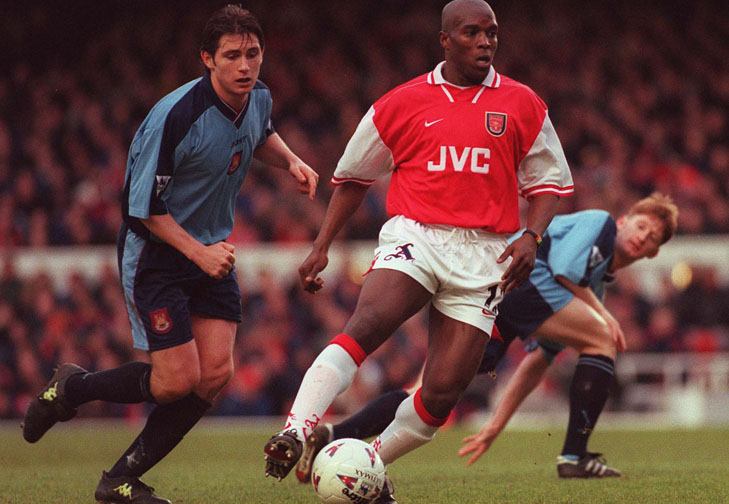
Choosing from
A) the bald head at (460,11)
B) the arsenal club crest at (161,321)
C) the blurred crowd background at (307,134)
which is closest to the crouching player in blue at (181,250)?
the arsenal club crest at (161,321)

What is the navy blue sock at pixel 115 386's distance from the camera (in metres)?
5.40

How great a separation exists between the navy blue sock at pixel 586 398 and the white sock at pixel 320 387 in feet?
8.03

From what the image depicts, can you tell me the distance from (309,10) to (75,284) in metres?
8.64

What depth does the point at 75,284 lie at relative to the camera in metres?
15.4

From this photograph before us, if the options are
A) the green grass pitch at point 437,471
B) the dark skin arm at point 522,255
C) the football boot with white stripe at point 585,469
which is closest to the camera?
the dark skin arm at point 522,255

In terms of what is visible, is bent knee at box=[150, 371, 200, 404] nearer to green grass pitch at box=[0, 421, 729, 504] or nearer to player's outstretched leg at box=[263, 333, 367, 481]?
green grass pitch at box=[0, 421, 729, 504]

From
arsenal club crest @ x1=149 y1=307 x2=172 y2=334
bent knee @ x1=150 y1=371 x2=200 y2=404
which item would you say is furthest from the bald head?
bent knee @ x1=150 y1=371 x2=200 y2=404

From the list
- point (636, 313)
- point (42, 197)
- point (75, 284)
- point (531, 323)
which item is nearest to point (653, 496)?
point (531, 323)

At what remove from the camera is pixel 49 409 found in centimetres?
558

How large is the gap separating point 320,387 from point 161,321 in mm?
1093

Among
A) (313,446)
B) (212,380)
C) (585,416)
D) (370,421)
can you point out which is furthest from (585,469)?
(212,380)

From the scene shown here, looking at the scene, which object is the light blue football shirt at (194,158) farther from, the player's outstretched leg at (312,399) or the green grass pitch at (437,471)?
the green grass pitch at (437,471)

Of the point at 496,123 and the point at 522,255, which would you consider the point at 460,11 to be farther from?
the point at 522,255

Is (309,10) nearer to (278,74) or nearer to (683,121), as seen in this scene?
(278,74)
